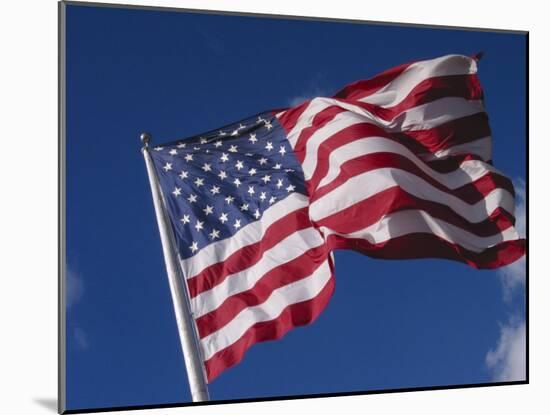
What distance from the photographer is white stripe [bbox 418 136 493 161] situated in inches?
340

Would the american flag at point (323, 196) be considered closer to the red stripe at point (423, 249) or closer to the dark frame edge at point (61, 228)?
the red stripe at point (423, 249)

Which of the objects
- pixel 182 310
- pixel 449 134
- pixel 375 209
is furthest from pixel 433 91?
pixel 182 310

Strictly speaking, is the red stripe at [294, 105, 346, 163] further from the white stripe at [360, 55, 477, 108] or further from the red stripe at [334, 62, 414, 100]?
the white stripe at [360, 55, 477, 108]

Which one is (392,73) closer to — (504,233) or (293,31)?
(293,31)

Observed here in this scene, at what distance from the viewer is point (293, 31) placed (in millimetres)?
8477

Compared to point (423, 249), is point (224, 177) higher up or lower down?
higher up

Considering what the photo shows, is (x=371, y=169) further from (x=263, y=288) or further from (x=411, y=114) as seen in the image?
(x=263, y=288)

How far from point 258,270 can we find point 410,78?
2204 mm

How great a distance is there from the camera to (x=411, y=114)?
8.69 meters

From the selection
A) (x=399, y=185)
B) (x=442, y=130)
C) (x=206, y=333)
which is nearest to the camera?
(x=206, y=333)

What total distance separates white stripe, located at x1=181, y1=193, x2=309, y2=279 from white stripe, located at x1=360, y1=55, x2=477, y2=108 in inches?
48.6

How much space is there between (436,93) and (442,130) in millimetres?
314

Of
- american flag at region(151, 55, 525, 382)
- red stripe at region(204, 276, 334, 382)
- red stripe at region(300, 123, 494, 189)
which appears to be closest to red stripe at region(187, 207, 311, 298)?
american flag at region(151, 55, 525, 382)

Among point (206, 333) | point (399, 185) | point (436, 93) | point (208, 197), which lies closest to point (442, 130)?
point (436, 93)
